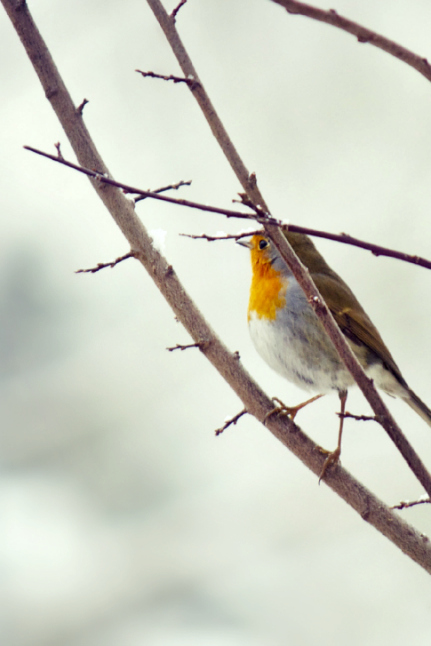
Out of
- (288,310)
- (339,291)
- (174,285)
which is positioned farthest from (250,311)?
(174,285)

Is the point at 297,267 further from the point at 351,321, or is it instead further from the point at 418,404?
the point at 418,404

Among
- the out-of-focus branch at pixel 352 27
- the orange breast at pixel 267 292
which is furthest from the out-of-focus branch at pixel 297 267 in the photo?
the orange breast at pixel 267 292

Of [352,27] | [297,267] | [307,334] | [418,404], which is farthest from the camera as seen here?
[418,404]

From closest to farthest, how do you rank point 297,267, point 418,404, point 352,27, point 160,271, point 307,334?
point 352,27 → point 297,267 → point 160,271 → point 307,334 → point 418,404

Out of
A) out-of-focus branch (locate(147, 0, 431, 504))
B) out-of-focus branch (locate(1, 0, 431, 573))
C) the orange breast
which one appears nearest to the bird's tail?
the orange breast

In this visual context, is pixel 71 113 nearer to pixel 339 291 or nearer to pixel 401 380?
pixel 339 291

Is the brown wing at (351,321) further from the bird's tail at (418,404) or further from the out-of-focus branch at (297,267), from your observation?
the out-of-focus branch at (297,267)

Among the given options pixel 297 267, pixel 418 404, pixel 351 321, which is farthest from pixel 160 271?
pixel 418 404
